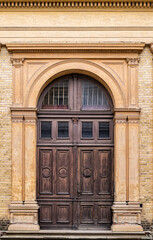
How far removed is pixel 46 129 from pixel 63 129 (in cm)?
48

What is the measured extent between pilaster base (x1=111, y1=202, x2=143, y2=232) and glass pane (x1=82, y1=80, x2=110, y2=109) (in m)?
2.88

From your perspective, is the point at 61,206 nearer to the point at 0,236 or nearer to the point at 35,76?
the point at 0,236

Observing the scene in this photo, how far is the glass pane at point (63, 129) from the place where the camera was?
10898 mm

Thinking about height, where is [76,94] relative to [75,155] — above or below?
above

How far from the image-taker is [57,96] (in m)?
11.0

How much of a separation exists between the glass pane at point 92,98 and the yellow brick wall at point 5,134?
82.9 inches

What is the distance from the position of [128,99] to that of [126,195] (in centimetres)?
262

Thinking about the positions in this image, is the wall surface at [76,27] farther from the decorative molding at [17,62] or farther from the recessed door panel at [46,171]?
the recessed door panel at [46,171]

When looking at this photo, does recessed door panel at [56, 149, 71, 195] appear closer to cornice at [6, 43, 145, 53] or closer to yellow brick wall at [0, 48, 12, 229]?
yellow brick wall at [0, 48, 12, 229]

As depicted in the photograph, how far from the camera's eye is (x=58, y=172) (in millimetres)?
10766

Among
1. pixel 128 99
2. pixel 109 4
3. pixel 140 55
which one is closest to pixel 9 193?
pixel 128 99

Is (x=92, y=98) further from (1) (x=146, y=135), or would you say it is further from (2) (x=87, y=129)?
(1) (x=146, y=135)

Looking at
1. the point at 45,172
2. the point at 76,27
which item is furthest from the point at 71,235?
the point at 76,27

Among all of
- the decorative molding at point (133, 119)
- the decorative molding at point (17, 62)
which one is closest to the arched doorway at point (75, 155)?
the decorative molding at point (133, 119)
